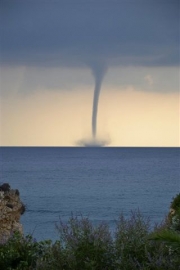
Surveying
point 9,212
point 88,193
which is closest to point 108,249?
point 9,212

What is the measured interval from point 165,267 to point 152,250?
68cm

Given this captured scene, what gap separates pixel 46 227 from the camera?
1816 inches

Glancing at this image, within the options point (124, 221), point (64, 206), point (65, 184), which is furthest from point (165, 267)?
point (65, 184)

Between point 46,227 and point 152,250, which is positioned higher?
point 152,250

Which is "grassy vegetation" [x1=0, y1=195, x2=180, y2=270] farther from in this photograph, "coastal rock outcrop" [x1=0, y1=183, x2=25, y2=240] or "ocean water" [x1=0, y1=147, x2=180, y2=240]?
"ocean water" [x1=0, y1=147, x2=180, y2=240]

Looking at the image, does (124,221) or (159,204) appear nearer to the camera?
(124,221)

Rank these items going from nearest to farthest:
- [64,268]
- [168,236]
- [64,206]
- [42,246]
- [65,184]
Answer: [168,236] < [64,268] < [42,246] < [64,206] < [65,184]

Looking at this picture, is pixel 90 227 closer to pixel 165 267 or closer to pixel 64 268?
pixel 64 268

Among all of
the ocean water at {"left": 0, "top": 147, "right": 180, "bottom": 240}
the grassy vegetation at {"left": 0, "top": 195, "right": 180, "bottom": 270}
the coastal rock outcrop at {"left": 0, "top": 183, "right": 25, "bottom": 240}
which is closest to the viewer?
the grassy vegetation at {"left": 0, "top": 195, "right": 180, "bottom": 270}

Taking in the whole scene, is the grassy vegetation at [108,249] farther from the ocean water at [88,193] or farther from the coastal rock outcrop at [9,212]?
the ocean water at [88,193]

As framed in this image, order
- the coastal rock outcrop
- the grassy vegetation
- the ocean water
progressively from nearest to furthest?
the grassy vegetation, the coastal rock outcrop, the ocean water

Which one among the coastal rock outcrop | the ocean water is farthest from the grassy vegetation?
the ocean water

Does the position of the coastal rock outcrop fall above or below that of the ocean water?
above

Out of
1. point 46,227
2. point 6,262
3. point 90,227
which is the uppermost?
point 90,227
